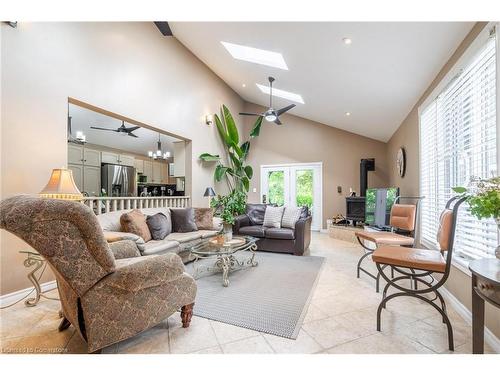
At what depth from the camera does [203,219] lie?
172 inches

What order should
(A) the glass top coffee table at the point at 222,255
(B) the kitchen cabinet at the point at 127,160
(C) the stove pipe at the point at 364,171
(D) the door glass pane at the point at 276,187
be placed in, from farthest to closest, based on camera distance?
(D) the door glass pane at the point at 276,187 < (B) the kitchen cabinet at the point at 127,160 < (C) the stove pipe at the point at 364,171 < (A) the glass top coffee table at the point at 222,255

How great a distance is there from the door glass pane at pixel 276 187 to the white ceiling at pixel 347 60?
2.25 metres

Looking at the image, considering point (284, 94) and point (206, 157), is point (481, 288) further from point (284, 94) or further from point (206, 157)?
point (284, 94)

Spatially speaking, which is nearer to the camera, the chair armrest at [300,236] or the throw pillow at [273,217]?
the chair armrest at [300,236]

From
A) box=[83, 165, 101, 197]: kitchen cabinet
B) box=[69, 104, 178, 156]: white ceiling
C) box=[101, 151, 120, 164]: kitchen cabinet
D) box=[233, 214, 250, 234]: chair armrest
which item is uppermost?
box=[69, 104, 178, 156]: white ceiling

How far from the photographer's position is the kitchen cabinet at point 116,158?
6.49 meters

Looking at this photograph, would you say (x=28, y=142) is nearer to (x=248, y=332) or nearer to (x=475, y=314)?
(x=248, y=332)

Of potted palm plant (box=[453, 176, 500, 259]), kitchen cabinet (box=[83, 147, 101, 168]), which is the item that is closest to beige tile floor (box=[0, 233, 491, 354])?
potted palm plant (box=[453, 176, 500, 259])

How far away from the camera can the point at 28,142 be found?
2.66 metres

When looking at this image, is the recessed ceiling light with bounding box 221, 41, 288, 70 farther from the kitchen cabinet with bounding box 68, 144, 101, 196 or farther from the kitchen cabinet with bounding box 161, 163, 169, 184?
the kitchen cabinet with bounding box 161, 163, 169, 184

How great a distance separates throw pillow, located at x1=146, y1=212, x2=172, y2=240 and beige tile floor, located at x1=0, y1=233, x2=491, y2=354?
1.32 m

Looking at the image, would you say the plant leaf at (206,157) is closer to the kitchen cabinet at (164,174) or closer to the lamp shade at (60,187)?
the lamp shade at (60,187)

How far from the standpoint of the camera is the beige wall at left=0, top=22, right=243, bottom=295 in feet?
8.30

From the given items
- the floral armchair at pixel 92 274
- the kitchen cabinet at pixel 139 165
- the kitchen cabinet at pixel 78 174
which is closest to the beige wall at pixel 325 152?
the kitchen cabinet at pixel 139 165
